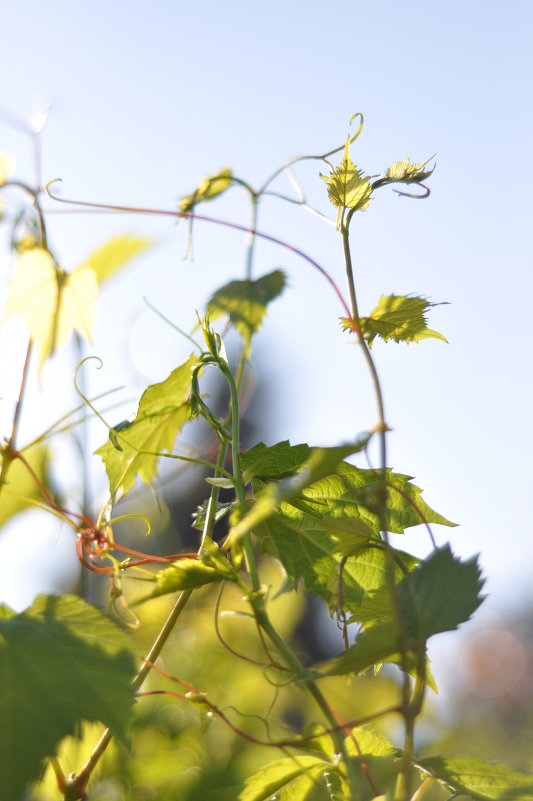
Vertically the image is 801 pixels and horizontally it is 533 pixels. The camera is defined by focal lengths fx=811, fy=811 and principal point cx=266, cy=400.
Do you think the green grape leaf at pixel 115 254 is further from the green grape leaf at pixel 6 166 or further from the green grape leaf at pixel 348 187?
the green grape leaf at pixel 348 187

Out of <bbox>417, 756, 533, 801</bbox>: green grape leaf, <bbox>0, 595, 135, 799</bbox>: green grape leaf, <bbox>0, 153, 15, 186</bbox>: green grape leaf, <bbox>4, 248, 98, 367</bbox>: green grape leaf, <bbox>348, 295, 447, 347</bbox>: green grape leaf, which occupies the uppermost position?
<bbox>0, 153, 15, 186</bbox>: green grape leaf

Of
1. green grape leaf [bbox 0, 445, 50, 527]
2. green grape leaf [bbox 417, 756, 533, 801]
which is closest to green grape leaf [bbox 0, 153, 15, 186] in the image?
green grape leaf [bbox 0, 445, 50, 527]

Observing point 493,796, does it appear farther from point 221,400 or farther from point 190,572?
point 221,400

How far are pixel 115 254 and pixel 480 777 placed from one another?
343 millimetres

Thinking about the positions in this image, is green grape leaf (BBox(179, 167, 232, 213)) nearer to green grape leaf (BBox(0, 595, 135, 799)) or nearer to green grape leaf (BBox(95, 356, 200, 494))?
green grape leaf (BBox(95, 356, 200, 494))

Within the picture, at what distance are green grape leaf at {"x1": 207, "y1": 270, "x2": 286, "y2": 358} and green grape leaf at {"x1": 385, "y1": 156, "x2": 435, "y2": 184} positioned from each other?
0.45 feet

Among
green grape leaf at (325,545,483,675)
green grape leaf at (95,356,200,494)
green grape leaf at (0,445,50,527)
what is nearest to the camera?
green grape leaf at (325,545,483,675)

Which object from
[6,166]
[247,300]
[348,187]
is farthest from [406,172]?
[6,166]

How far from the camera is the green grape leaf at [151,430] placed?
42cm

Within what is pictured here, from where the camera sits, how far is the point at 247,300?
1.59 feet

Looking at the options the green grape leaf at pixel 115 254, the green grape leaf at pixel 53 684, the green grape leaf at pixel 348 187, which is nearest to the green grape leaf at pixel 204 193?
the green grape leaf at pixel 115 254

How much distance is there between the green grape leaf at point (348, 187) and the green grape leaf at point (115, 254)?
0.17 m

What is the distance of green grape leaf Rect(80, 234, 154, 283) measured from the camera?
0.48m

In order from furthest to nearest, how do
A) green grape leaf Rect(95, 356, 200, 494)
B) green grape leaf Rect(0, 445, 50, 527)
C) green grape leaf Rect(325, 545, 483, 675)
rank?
green grape leaf Rect(0, 445, 50, 527), green grape leaf Rect(95, 356, 200, 494), green grape leaf Rect(325, 545, 483, 675)
